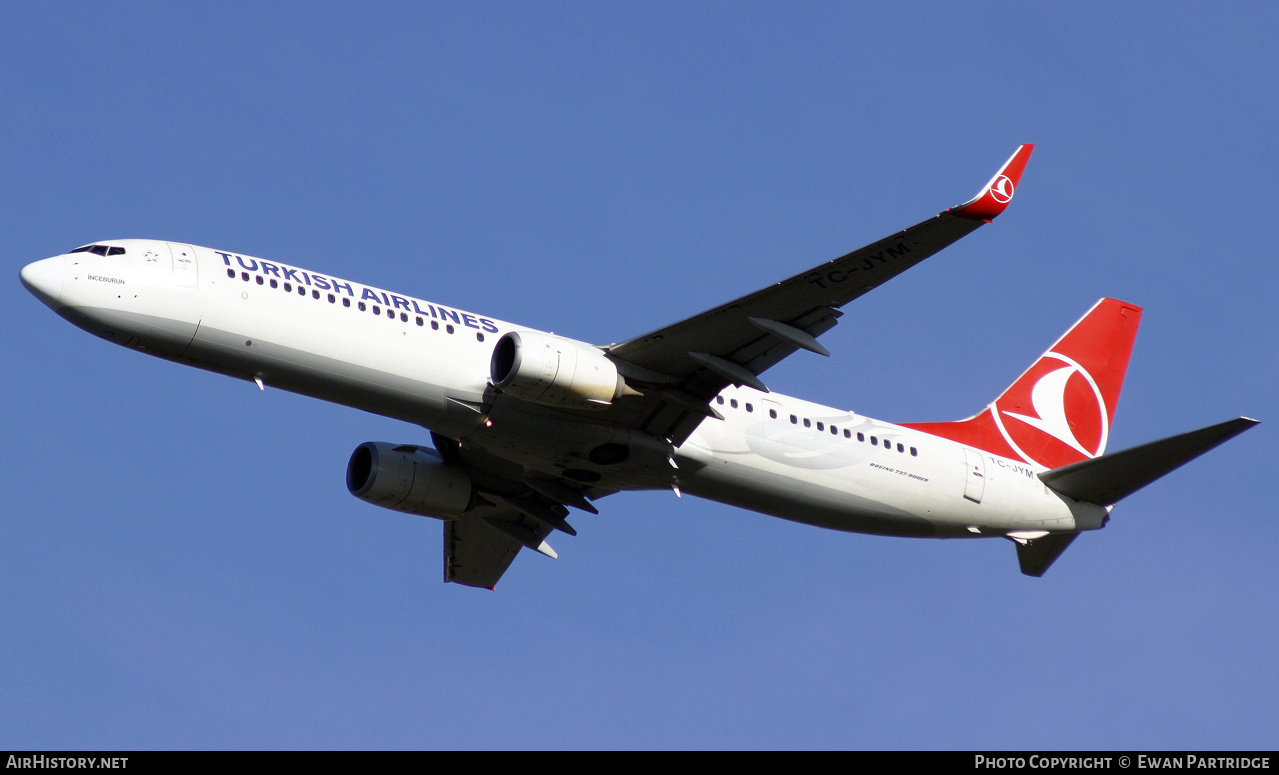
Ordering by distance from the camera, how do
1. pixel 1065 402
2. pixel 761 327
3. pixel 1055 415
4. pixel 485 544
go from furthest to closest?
pixel 1065 402 → pixel 1055 415 → pixel 485 544 → pixel 761 327

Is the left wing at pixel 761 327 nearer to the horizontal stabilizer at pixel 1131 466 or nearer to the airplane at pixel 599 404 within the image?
the airplane at pixel 599 404

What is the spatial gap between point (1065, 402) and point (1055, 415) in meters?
0.67

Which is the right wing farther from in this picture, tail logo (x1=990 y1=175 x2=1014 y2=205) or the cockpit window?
tail logo (x1=990 y1=175 x2=1014 y2=205)

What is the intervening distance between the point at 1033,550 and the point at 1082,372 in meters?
6.95

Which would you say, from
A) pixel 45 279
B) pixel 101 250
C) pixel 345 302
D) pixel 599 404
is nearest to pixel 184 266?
pixel 101 250

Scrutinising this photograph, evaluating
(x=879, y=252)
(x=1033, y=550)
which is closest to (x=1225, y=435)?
(x=1033, y=550)

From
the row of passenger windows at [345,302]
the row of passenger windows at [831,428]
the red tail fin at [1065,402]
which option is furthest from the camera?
the red tail fin at [1065,402]

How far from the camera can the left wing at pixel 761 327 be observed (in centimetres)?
2775

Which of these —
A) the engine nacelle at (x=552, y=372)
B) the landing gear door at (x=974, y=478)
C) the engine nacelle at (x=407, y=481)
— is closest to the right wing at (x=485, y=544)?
the engine nacelle at (x=407, y=481)

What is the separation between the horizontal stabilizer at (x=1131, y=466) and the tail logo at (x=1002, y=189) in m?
8.30

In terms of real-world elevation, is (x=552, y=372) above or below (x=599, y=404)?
above

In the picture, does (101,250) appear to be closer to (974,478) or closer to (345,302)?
(345,302)

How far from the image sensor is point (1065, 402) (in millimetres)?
41969
